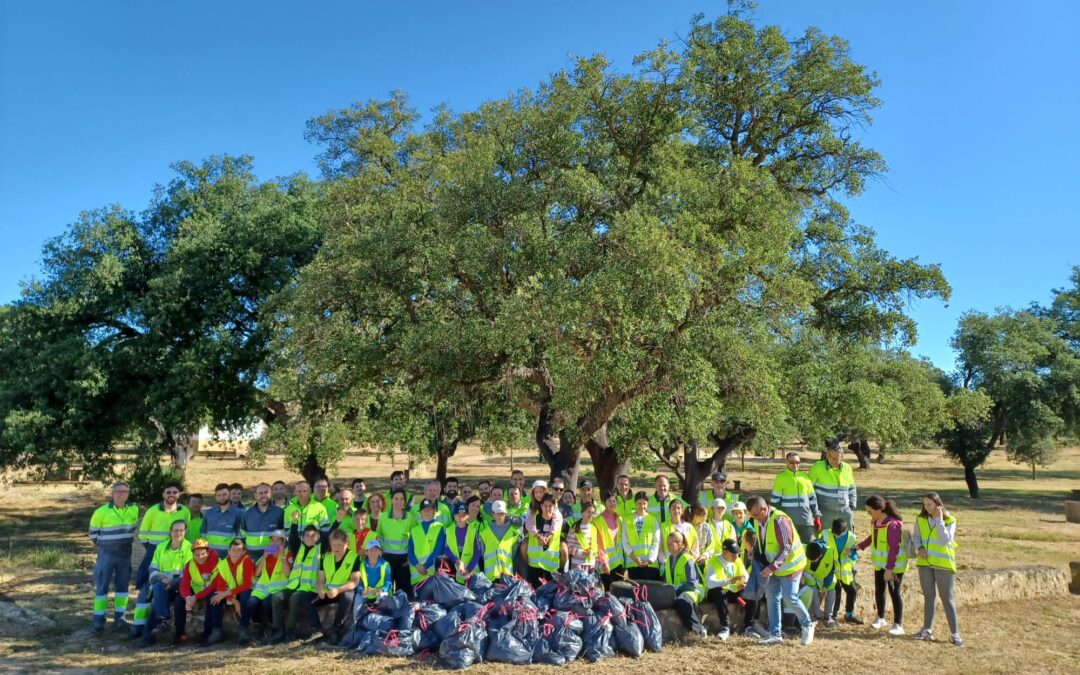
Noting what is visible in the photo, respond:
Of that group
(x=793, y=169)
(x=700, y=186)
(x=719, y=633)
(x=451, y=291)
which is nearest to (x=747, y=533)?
(x=719, y=633)

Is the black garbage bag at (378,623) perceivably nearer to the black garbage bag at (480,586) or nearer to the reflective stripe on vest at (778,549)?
the black garbage bag at (480,586)

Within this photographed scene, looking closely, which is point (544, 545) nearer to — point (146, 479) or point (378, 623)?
point (378, 623)

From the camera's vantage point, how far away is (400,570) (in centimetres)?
905

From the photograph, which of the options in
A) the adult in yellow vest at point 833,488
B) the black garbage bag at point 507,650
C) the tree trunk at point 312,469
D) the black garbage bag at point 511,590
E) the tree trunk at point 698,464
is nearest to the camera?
the black garbage bag at point 507,650

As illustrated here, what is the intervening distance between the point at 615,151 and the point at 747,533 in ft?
27.6

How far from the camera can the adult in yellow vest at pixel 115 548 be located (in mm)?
9445

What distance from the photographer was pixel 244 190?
21172mm

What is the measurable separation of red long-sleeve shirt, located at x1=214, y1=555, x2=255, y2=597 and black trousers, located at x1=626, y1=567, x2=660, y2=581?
4.96 m

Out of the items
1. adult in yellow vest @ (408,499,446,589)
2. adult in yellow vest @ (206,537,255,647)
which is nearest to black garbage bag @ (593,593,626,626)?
adult in yellow vest @ (408,499,446,589)

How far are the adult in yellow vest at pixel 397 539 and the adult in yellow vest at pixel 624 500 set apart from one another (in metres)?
2.93

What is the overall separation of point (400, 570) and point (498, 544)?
146 cm

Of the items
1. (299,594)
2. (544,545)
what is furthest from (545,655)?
(299,594)

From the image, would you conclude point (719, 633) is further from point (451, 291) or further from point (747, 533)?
point (451, 291)

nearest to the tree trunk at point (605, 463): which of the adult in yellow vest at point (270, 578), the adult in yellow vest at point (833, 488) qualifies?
the adult in yellow vest at point (833, 488)
